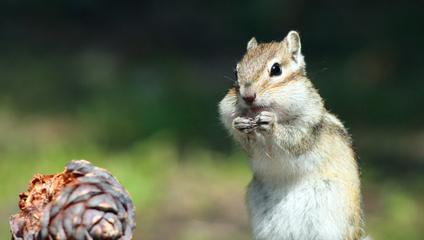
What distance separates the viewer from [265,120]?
3014mm

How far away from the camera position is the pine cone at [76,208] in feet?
5.38

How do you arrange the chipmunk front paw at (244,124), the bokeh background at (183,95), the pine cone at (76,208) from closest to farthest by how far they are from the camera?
the pine cone at (76,208) < the chipmunk front paw at (244,124) < the bokeh background at (183,95)

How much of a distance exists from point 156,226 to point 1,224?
91cm

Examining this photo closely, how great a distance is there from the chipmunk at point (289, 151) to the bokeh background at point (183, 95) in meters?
2.20

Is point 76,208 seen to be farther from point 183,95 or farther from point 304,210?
point 183,95

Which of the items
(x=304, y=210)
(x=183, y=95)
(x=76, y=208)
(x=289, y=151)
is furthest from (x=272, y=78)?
(x=183, y=95)

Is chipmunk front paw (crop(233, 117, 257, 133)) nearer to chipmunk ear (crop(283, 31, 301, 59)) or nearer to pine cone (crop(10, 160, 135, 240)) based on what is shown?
chipmunk ear (crop(283, 31, 301, 59))

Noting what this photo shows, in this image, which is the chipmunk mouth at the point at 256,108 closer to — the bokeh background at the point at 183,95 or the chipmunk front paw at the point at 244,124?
the chipmunk front paw at the point at 244,124

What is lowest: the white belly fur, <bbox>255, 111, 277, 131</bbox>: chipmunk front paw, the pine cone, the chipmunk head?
the pine cone

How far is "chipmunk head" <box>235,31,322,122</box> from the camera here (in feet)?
9.68

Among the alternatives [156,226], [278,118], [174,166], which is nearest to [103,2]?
[174,166]

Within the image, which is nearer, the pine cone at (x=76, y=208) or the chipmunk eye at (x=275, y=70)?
the pine cone at (x=76, y=208)

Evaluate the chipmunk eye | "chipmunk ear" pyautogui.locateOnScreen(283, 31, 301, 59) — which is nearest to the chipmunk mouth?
the chipmunk eye

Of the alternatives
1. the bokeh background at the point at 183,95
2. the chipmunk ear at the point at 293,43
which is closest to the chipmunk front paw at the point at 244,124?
the chipmunk ear at the point at 293,43
